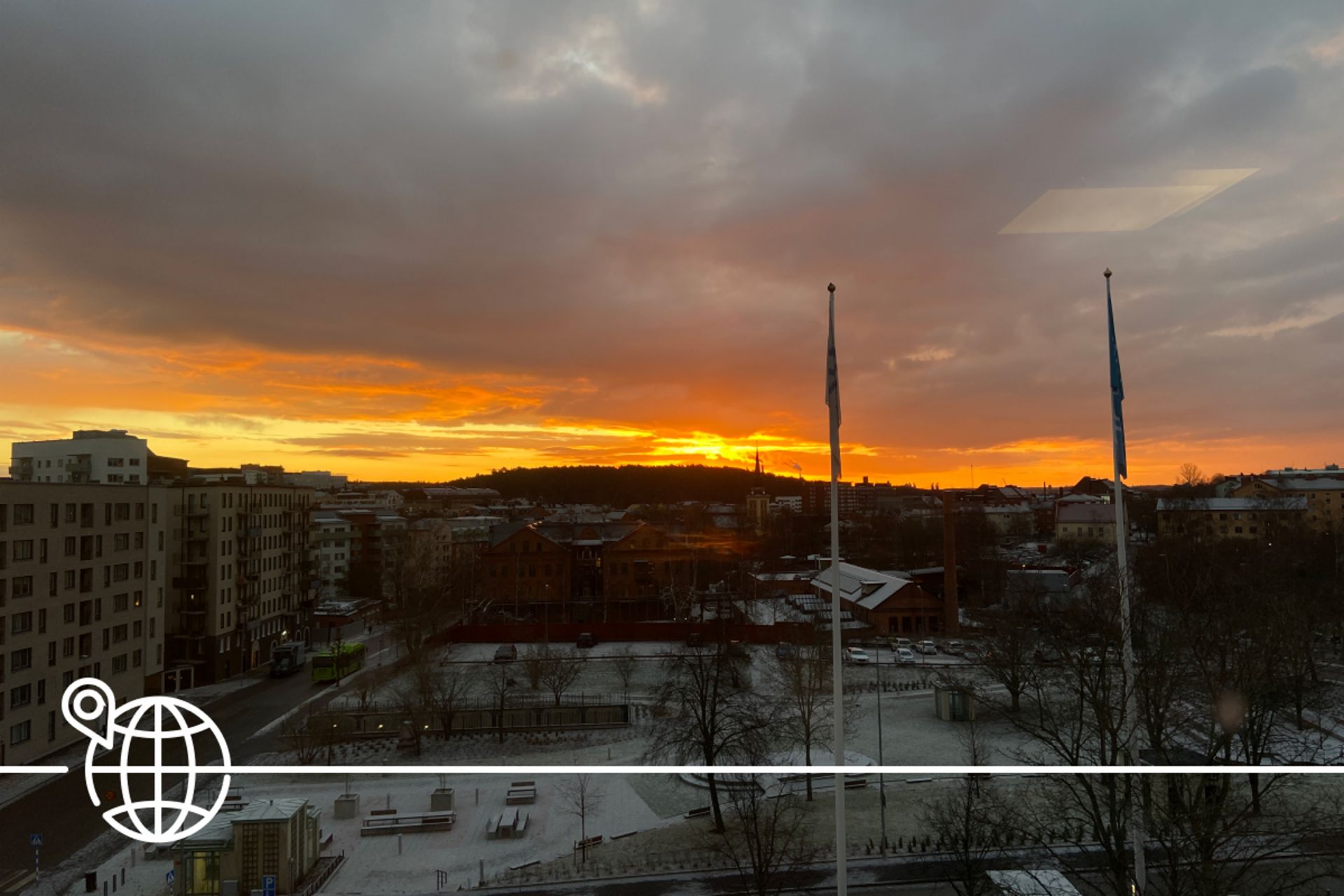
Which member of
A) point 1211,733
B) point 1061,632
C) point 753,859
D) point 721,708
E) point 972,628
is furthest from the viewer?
point 972,628

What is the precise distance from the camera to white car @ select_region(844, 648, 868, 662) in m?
10.1

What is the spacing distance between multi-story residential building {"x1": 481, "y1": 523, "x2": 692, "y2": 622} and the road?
7.34 feet

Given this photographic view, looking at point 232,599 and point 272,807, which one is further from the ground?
point 232,599

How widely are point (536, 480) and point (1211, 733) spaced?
15.3ft

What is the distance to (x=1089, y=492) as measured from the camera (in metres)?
4.65

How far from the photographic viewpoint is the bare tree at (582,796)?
6.11 metres

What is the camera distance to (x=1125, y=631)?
13.0 feet

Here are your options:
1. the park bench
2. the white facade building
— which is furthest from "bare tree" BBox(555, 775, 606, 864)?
the white facade building

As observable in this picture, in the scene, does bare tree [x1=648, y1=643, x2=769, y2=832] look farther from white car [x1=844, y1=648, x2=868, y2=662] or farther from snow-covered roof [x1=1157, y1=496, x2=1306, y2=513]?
snow-covered roof [x1=1157, y1=496, x2=1306, y2=513]

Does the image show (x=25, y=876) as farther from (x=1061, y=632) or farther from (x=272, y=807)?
(x=1061, y=632)

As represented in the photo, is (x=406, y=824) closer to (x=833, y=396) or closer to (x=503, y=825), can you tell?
(x=503, y=825)

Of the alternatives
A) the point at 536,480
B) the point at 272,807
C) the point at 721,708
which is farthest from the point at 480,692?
the point at 536,480

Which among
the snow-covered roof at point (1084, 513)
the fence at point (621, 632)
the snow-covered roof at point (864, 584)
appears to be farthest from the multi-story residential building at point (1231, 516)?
the fence at point (621, 632)

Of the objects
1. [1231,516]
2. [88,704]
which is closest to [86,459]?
[88,704]
